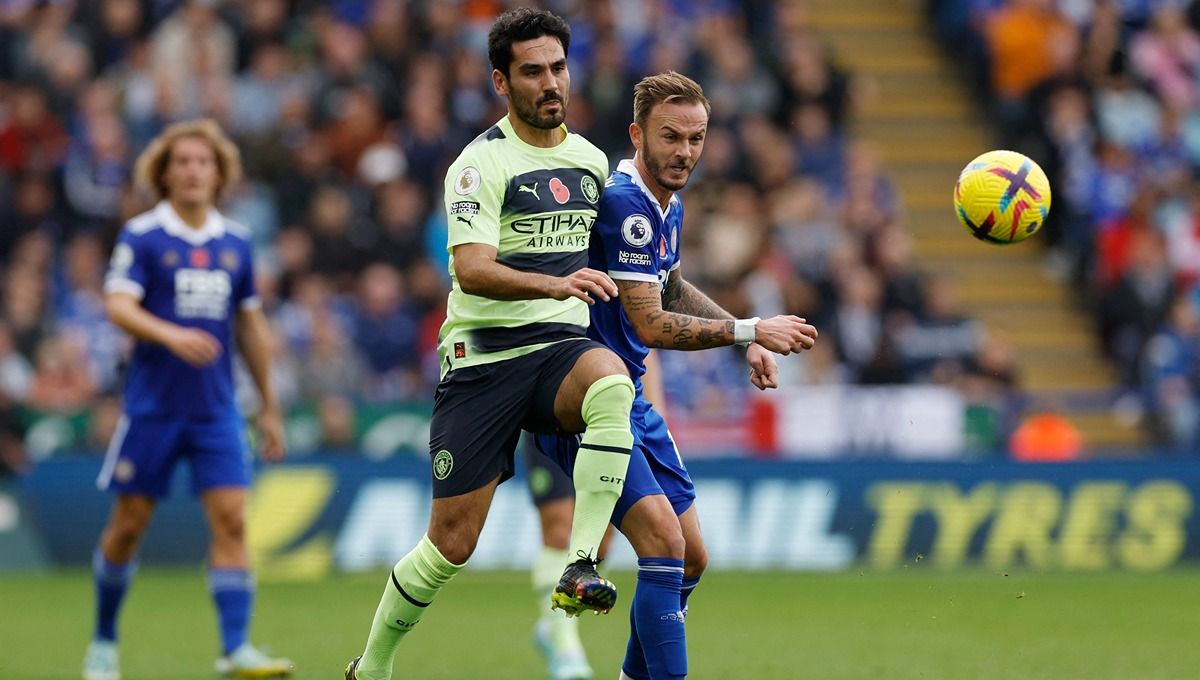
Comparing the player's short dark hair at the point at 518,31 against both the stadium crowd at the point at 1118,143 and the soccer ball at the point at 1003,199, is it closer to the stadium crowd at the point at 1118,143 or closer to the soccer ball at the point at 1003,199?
the soccer ball at the point at 1003,199

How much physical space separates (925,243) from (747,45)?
3463mm

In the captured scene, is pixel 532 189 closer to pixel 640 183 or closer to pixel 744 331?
pixel 640 183

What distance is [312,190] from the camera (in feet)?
A: 62.6

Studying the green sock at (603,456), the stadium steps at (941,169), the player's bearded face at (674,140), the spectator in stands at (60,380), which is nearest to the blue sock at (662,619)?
the green sock at (603,456)

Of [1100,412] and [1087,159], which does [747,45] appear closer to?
[1087,159]

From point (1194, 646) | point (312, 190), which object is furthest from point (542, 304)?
point (312, 190)

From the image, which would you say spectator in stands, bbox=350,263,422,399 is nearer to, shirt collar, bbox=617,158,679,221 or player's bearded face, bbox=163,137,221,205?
player's bearded face, bbox=163,137,221,205

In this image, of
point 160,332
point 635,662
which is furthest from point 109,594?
point 635,662

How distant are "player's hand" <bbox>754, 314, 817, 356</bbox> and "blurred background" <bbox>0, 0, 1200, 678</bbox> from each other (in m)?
8.42

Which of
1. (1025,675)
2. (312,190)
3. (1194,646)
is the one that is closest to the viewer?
(1025,675)

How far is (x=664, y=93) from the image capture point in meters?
7.76

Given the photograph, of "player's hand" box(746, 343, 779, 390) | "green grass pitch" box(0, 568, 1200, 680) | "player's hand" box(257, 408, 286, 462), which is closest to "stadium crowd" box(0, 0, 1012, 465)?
"green grass pitch" box(0, 568, 1200, 680)

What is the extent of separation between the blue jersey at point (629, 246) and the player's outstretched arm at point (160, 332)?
2.69 m

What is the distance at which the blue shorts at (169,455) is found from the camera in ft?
33.3
